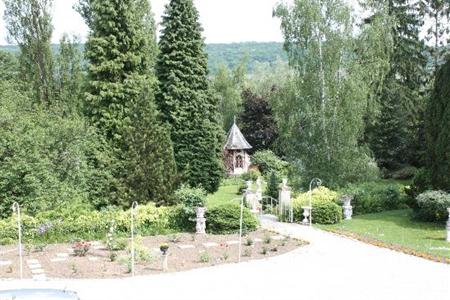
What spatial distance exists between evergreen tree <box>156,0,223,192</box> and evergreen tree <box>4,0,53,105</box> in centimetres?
714

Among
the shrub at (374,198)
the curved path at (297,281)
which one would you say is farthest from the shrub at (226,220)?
the shrub at (374,198)

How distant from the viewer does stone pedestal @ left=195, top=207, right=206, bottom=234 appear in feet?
67.9

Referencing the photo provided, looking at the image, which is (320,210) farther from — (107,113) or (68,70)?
(68,70)

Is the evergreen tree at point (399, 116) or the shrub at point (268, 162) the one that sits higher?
the evergreen tree at point (399, 116)

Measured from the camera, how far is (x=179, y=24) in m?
34.2

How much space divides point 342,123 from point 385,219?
5697 millimetres

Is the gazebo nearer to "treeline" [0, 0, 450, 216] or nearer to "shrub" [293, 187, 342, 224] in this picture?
"treeline" [0, 0, 450, 216]

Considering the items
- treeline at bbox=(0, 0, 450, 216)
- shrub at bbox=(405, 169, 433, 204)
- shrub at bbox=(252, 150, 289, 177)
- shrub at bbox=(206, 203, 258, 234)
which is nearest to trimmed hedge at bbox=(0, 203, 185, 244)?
shrub at bbox=(206, 203, 258, 234)

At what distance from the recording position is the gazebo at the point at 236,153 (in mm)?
47875

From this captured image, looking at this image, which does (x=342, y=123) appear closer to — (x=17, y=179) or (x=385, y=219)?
(x=385, y=219)

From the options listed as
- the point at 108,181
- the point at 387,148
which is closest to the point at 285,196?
the point at 108,181

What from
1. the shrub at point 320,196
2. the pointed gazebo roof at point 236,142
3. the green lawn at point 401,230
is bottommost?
the green lawn at point 401,230

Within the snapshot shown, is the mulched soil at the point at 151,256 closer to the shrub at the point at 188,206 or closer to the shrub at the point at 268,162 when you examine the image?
the shrub at the point at 188,206

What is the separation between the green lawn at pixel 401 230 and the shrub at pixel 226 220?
3.36 m
